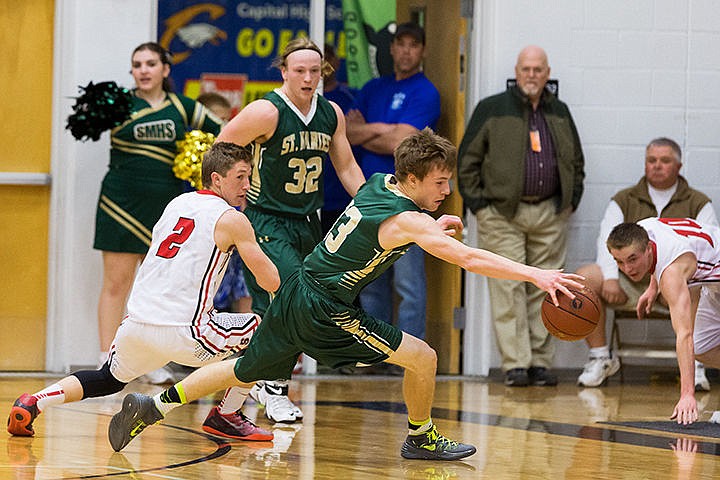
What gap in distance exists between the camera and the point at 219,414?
5.11 m

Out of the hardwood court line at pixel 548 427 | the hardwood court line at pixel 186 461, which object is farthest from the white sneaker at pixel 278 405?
the hardwood court line at pixel 548 427

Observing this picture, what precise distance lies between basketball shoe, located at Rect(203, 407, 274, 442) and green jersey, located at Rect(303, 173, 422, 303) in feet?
2.74

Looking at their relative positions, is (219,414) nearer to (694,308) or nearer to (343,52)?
(694,308)

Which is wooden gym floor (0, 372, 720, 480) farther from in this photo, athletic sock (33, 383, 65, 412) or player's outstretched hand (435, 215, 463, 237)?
player's outstretched hand (435, 215, 463, 237)

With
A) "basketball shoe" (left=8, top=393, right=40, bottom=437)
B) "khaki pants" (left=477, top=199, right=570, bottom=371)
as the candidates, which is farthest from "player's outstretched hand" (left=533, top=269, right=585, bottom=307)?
"khaki pants" (left=477, top=199, right=570, bottom=371)

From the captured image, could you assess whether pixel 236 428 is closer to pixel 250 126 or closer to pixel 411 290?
pixel 250 126

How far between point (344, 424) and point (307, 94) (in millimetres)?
1546

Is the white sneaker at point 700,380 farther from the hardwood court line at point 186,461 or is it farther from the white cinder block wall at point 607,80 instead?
the hardwood court line at point 186,461

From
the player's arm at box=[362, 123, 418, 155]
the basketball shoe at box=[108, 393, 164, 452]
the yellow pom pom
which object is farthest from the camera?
the player's arm at box=[362, 123, 418, 155]

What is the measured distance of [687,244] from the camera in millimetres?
5945

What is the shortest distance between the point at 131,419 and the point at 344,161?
1.78 meters

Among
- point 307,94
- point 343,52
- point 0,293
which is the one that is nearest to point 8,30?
point 0,293

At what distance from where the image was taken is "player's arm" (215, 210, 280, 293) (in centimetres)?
472

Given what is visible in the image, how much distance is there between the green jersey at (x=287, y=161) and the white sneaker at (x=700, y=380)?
10.4ft
